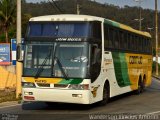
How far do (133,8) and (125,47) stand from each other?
316ft

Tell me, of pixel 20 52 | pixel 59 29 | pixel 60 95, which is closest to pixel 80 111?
pixel 60 95

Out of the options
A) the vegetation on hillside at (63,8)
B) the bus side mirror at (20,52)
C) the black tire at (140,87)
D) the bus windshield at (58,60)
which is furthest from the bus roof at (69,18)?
the vegetation on hillside at (63,8)

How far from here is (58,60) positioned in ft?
50.2

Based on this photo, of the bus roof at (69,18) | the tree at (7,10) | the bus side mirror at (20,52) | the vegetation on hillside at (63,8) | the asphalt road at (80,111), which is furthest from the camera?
the tree at (7,10)

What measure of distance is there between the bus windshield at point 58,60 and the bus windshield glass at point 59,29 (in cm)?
37

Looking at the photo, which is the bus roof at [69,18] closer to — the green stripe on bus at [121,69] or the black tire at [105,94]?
the black tire at [105,94]

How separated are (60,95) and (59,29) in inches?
88.4

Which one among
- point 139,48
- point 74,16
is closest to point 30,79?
point 74,16

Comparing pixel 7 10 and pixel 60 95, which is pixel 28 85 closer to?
pixel 60 95

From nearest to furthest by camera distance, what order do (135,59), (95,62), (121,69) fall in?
1. (95,62)
2. (121,69)
3. (135,59)

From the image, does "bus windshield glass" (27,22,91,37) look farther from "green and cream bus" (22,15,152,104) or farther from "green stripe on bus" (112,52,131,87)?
"green stripe on bus" (112,52,131,87)

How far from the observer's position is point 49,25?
1599 cm

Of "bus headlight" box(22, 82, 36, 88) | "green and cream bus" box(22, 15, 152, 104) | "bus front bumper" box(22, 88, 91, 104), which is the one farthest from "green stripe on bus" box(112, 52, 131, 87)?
"bus headlight" box(22, 82, 36, 88)

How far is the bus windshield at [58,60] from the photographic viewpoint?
49.8ft
